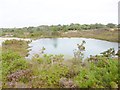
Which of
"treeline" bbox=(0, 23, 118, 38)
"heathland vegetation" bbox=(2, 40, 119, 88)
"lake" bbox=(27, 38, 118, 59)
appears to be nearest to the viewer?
"heathland vegetation" bbox=(2, 40, 119, 88)

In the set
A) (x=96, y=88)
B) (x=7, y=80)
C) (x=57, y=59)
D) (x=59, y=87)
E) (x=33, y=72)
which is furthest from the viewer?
(x=57, y=59)

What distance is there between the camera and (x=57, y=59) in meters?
11.9

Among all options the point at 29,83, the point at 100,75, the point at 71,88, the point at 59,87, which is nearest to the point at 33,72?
the point at 29,83

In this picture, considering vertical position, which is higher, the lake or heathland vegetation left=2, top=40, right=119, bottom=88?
heathland vegetation left=2, top=40, right=119, bottom=88

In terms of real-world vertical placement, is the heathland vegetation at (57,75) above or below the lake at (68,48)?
above

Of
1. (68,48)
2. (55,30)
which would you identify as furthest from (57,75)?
(55,30)

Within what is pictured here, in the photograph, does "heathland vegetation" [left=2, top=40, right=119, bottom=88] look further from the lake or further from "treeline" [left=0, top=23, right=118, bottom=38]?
"treeline" [left=0, top=23, right=118, bottom=38]

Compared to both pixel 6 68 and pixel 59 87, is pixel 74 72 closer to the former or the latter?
pixel 59 87

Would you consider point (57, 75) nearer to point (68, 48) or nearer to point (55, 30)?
point (68, 48)

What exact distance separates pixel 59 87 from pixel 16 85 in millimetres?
1423

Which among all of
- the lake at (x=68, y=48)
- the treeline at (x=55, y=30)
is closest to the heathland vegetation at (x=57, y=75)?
the lake at (x=68, y=48)

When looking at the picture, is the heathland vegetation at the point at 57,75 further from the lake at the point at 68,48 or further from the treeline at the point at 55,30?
the treeline at the point at 55,30

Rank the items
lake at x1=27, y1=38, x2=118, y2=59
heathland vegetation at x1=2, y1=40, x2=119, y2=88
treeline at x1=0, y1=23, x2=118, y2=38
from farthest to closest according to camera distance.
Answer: treeline at x1=0, y1=23, x2=118, y2=38 → lake at x1=27, y1=38, x2=118, y2=59 → heathland vegetation at x1=2, y1=40, x2=119, y2=88

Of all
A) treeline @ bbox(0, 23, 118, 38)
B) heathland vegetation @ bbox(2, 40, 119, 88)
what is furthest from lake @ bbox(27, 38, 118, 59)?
treeline @ bbox(0, 23, 118, 38)
